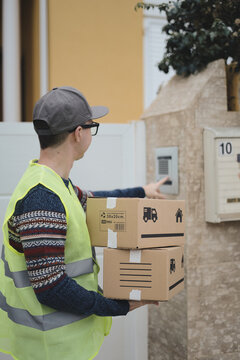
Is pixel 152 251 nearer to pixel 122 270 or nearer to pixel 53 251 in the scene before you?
pixel 122 270

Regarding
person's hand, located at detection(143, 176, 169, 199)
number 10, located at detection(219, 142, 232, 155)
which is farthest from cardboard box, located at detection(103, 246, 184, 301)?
number 10, located at detection(219, 142, 232, 155)

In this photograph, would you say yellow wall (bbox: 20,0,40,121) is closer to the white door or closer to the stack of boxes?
the white door

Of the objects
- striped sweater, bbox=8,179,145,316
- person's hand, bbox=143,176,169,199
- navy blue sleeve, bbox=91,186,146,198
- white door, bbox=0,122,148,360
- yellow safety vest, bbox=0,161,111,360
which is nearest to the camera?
striped sweater, bbox=8,179,145,316

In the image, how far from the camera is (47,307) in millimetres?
1579

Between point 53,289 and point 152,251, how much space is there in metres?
0.43

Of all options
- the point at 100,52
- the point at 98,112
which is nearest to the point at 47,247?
the point at 98,112

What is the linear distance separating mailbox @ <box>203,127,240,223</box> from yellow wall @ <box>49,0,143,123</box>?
9.63 ft

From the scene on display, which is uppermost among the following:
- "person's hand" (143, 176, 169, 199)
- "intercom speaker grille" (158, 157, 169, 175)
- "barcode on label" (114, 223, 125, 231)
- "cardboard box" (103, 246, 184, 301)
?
"intercom speaker grille" (158, 157, 169, 175)

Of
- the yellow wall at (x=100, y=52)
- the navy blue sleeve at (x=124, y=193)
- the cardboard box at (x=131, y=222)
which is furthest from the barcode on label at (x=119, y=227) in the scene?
the yellow wall at (x=100, y=52)

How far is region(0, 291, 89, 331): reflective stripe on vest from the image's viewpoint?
157cm

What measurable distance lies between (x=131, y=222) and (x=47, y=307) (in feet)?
1.43

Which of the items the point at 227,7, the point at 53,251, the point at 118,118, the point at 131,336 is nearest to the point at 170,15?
A: the point at 227,7

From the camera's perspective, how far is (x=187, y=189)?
8.10 feet

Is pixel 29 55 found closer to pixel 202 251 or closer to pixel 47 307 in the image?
pixel 202 251
